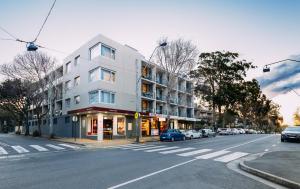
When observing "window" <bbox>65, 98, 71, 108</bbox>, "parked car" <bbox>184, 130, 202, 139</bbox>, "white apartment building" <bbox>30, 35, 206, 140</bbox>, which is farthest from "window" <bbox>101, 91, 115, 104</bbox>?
"parked car" <bbox>184, 130, 202, 139</bbox>

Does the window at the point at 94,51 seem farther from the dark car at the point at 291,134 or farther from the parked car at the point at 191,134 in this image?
the dark car at the point at 291,134

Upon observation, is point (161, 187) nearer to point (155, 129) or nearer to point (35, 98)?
point (155, 129)

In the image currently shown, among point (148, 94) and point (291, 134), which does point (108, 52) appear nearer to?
point (148, 94)

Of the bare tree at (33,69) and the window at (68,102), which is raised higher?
the bare tree at (33,69)

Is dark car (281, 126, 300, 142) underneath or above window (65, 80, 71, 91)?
underneath

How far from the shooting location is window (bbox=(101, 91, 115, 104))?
30.0 metres

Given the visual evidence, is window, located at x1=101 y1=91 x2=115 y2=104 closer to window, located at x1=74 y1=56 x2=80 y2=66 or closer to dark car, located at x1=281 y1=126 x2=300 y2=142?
window, located at x1=74 y1=56 x2=80 y2=66

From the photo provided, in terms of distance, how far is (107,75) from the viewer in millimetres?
31188

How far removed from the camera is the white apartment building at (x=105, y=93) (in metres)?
30.3

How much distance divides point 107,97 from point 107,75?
2.87m

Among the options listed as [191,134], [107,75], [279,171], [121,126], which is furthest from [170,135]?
[279,171]

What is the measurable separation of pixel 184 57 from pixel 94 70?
12163 mm

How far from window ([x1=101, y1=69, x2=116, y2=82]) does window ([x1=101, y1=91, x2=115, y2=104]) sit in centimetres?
179

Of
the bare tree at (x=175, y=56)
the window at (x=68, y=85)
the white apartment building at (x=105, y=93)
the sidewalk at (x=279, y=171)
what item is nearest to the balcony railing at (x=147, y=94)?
the white apartment building at (x=105, y=93)
